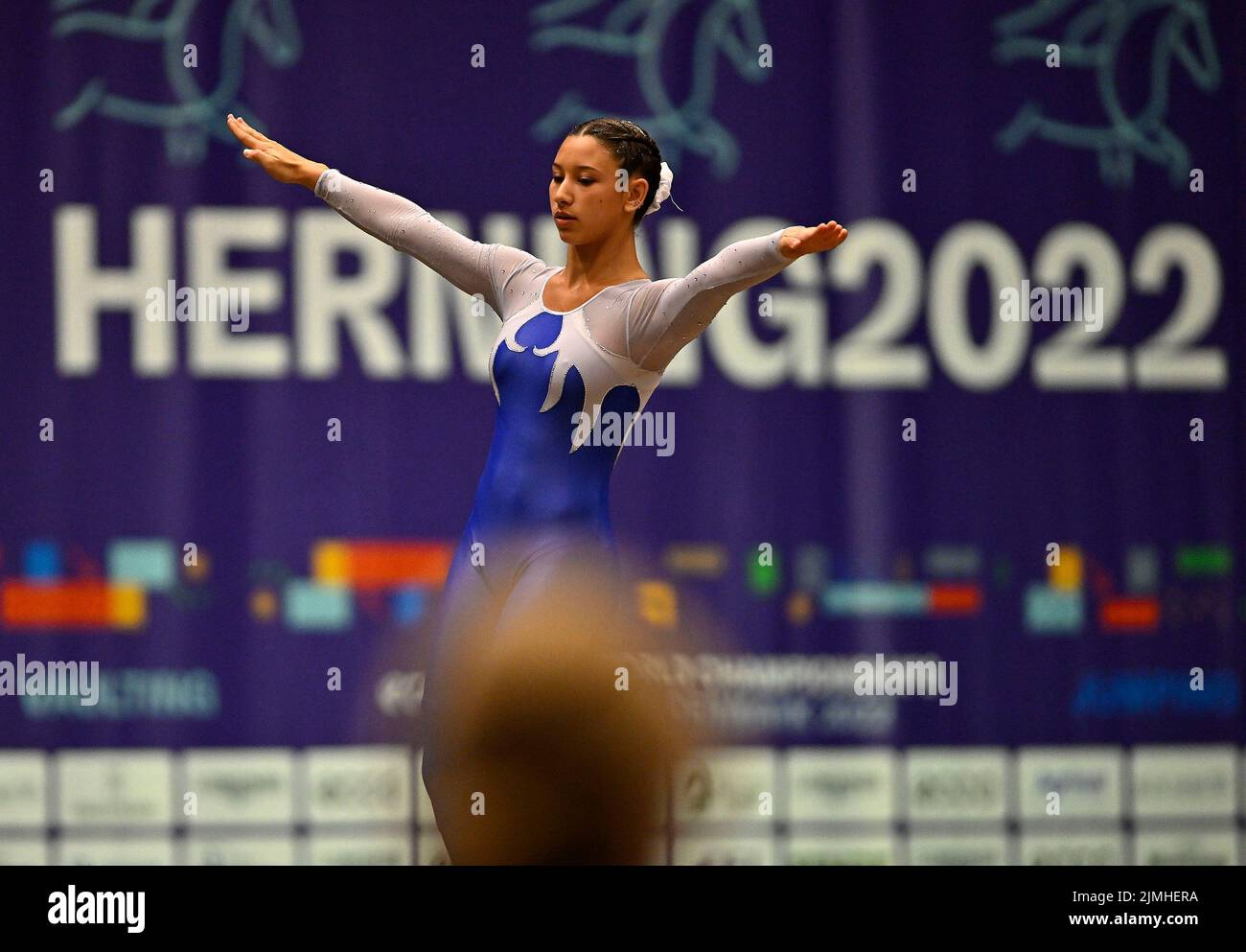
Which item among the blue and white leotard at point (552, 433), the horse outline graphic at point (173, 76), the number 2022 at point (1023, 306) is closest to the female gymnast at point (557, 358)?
the blue and white leotard at point (552, 433)

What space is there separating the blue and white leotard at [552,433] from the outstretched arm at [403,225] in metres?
0.13

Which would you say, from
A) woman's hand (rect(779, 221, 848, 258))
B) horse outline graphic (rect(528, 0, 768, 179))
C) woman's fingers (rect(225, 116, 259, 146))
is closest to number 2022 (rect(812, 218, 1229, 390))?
horse outline graphic (rect(528, 0, 768, 179))

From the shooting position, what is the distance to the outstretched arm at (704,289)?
2918 mm

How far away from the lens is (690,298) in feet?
10.2

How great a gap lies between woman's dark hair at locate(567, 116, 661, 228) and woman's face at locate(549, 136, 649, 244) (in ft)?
0.06

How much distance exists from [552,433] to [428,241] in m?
0.51

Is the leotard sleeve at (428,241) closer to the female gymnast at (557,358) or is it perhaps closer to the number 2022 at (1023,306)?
the female gymnast at (557,358)

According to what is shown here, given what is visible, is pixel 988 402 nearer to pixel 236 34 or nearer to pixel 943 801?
pixel 943 801

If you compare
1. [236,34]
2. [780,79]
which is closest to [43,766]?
[236,34]

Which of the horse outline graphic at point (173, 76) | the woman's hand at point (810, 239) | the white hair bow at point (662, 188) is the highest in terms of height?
the horse outline graphic at point (173, 76)

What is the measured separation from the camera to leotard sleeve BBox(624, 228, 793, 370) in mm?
2988

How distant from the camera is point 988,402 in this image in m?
4.12
